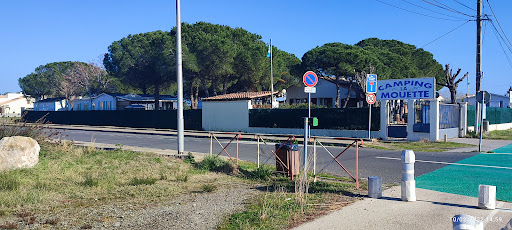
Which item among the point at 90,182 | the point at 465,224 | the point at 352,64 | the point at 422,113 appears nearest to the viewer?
the point at 465,224

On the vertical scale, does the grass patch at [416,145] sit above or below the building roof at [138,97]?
below

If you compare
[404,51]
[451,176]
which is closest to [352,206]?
[451,176]

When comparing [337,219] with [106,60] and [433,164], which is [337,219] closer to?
[433,164]

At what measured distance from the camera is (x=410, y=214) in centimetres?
656

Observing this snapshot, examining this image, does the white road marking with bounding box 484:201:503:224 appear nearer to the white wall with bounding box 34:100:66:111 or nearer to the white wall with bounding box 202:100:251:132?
the white wall with bounding box 202:100:251:132

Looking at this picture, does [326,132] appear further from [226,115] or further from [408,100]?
[226,115]

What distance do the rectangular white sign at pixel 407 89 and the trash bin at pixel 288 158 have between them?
15230 millimetres

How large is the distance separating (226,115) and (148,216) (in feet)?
80.6

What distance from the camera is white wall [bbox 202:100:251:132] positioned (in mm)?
29878

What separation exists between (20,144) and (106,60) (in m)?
45.4

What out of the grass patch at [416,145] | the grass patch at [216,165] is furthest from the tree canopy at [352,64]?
the grass patch at [216,165]

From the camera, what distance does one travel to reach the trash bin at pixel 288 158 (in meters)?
9.87

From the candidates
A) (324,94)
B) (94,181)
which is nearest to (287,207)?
(94,181)

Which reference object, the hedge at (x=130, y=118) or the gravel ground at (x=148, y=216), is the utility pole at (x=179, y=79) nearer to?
the gravel ground at (x=148, y=216)
